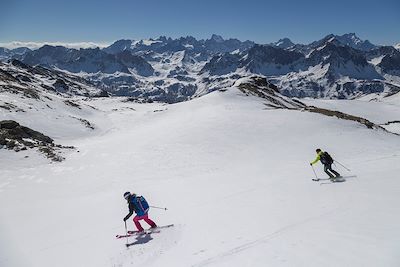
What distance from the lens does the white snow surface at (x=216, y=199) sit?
1291 cm

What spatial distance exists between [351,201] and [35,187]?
24391mm

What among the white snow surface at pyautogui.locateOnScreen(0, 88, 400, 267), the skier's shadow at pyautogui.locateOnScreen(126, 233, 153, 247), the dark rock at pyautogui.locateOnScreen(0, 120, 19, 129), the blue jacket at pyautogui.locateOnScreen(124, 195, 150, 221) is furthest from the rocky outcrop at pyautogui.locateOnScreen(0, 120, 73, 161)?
the skier's shadow at pyautogui.locateOnScreen(126, 233, 153, 247)

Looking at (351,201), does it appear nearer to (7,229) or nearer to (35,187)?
(7,229)

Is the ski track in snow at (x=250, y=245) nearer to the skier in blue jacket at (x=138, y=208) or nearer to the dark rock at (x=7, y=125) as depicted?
the skier in blue jacket at (x=138, y=208)

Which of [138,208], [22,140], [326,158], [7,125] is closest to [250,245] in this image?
[138,208]

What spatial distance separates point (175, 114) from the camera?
68875 mm

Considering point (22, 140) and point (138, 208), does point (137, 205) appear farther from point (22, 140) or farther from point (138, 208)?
point (22, 140)

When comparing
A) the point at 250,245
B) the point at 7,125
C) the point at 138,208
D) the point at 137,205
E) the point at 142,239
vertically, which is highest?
the point at 7,125

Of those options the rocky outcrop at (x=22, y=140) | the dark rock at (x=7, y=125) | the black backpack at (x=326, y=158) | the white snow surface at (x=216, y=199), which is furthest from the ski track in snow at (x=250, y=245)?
the dark rock at (x=7, y=125)

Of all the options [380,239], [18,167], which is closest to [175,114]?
[18,167]

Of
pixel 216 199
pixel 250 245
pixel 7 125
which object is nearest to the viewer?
pixel 250 245

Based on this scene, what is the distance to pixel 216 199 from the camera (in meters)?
21.4

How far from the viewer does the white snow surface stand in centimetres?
1291

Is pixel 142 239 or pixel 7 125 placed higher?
pixel 7 125
